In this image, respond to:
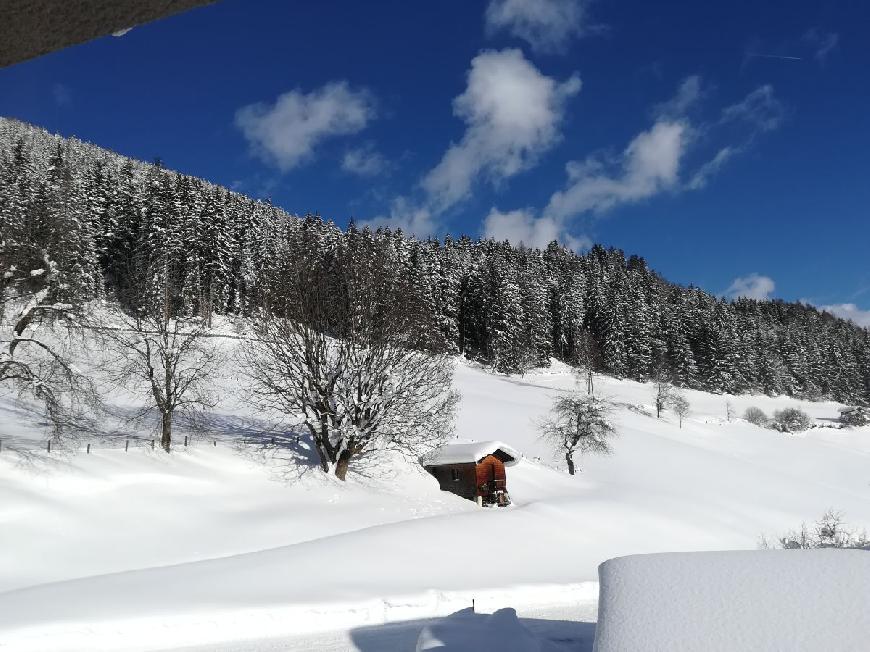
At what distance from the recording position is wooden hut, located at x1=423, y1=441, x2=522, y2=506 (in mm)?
28375

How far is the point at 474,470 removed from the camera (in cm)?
2856

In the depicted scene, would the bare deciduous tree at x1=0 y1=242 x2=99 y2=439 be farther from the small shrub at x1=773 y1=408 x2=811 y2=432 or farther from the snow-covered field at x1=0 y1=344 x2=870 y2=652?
the small shrub at x1=773 y1=408 x2=811 y2=432

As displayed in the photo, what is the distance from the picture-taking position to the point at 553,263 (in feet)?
421

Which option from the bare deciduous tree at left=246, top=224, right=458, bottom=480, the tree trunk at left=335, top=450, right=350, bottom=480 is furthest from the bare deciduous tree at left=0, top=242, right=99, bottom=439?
the tree trunk at left=335, top=450, right=350, bottom=480

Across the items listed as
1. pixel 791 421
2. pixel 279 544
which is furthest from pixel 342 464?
pixel 791 421

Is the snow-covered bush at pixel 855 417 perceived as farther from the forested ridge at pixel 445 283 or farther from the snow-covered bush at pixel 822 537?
the snow-covered bush at pixel 822 537

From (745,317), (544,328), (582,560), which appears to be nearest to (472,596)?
(582,560)

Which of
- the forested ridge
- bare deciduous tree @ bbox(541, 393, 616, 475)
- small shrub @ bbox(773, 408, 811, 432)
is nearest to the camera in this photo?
the forested ridge

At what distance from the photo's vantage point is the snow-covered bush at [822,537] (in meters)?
24.6

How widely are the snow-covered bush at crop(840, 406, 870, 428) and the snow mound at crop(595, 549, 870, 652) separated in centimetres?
8583

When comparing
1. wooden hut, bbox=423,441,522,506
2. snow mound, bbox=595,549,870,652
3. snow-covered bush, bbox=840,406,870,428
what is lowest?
wooden hut, bbox=423,441,522,506

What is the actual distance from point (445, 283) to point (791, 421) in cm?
4644

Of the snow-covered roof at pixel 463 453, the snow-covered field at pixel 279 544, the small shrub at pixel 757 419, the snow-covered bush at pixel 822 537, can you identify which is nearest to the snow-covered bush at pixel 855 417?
the small shrub at pixel 757 419

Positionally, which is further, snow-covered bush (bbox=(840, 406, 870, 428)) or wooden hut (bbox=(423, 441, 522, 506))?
snow-covered bush (bbox=(840, 406, 870, 428))
